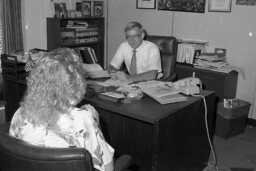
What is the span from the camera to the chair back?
1.16 m

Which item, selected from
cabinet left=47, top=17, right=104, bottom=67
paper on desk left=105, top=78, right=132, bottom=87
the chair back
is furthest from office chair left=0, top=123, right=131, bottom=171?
cabinet left=47, top=17, right=104, bottom=67

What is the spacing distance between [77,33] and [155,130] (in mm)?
2948

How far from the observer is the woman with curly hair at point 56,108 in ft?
4.39

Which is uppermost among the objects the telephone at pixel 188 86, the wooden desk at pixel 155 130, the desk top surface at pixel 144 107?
the telephone at pixel 188 86

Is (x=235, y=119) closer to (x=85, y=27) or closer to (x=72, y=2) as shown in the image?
(x=85, y=27)

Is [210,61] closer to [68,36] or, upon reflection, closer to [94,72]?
[94,72]

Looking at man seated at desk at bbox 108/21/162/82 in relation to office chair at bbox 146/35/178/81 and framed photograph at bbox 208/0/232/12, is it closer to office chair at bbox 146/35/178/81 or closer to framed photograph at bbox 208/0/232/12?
office chair at bbox 146/35/178/81

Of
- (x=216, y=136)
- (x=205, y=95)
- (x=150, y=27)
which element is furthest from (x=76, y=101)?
(x=150, y=27)

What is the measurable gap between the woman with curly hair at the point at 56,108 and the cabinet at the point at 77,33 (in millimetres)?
2928

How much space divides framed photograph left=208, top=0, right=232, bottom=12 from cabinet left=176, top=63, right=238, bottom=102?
771mm

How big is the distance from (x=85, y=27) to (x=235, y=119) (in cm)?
248

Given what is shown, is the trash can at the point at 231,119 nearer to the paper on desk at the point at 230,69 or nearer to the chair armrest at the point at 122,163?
the paper on desk at the point at 230,69

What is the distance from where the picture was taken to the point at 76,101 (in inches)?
55.1

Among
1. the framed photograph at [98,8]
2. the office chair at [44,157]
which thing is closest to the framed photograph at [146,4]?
the framed photograph at [98,8]
